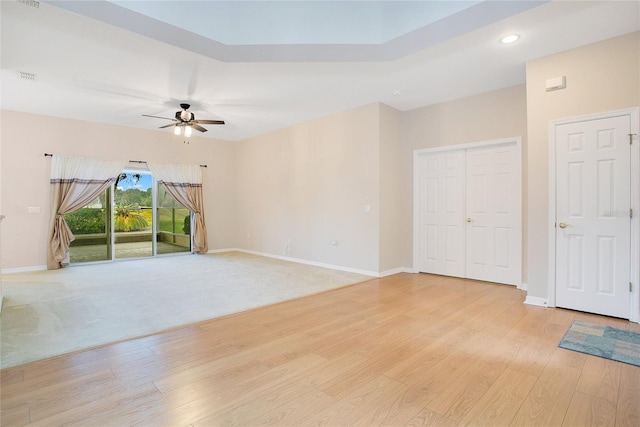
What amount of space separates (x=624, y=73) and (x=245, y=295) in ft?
16.1

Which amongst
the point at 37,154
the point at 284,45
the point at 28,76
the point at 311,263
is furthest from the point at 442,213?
the point at 37,154

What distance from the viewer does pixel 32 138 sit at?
5.94m

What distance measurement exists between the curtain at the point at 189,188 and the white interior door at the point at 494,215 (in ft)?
19.9

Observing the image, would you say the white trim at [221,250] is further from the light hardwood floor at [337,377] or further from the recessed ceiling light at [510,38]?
the recessed ceiling light at [510,38]

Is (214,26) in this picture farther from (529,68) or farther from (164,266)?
(164,266)

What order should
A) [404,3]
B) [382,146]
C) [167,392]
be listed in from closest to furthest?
[167,392] → [404,3] → [382,146]

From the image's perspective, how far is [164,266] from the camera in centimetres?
627

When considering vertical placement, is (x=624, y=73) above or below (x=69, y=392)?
above

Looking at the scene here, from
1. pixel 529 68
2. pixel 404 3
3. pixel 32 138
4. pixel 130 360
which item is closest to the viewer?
pixel 130 360

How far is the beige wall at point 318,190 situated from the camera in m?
5.41

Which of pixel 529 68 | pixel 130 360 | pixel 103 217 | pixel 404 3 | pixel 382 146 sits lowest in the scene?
pixel 130 360

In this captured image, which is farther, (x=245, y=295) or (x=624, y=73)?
(x=245, y=295)

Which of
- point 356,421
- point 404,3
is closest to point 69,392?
point 356,421

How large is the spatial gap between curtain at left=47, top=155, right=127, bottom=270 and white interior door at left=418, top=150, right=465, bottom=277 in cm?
651
